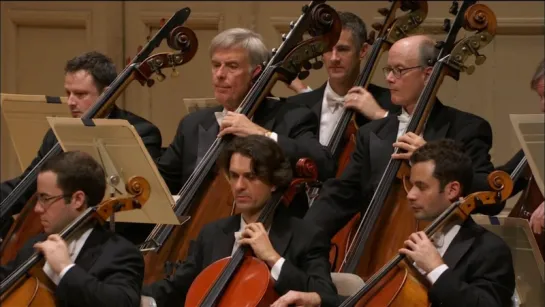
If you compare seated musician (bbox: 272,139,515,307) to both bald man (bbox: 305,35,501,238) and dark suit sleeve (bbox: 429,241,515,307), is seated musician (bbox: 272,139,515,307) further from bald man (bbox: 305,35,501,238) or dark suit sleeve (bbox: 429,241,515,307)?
bald man (bbox: 305,35,501,238)

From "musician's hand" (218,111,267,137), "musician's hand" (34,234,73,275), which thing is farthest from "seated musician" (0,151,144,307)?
"musician's hand" (218,111,267,137)

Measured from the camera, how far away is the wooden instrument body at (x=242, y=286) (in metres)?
3.02

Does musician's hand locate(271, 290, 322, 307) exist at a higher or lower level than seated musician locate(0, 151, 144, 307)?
lower

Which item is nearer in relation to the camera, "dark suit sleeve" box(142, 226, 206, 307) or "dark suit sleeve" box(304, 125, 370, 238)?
"dark suit sleeve" box(142, 226, 206, 307)

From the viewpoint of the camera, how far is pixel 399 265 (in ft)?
10.1

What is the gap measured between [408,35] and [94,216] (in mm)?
1424

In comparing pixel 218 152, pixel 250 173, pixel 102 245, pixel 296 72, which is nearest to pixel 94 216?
pixel 102 245

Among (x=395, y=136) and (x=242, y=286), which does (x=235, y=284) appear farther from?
(x=395, y=136)

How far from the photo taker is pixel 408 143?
3.47 m

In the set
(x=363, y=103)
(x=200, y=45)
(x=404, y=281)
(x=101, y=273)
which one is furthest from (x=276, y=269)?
(x=200, y=45)

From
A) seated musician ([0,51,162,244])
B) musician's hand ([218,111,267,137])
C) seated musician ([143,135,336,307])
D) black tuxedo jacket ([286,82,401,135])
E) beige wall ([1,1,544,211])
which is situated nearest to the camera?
seated musician ([143,135,336,307])

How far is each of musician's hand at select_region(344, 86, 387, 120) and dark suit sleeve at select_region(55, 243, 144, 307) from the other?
3.55ft

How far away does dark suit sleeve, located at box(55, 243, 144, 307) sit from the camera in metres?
2.97

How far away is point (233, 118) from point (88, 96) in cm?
79
